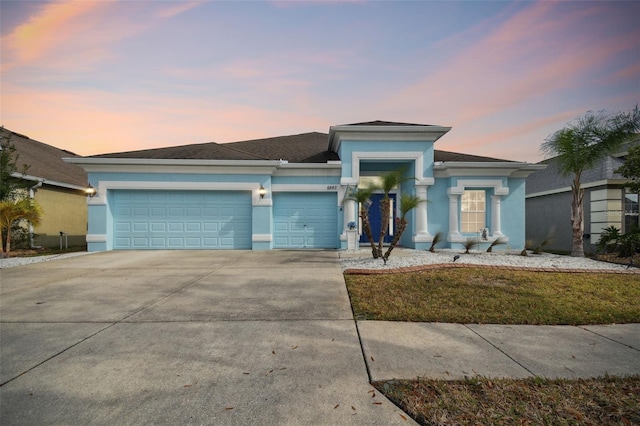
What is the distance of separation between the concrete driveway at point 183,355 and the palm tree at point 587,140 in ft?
34.8

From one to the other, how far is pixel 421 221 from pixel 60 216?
18.8 m

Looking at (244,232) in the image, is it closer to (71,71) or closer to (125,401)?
(71,71)

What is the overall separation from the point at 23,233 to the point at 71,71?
7.10m

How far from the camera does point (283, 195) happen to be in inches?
530

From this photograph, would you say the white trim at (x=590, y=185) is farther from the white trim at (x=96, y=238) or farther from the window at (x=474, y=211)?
the white trim at (x=96, y=238)

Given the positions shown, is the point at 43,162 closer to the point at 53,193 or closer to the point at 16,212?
the point at 53,193

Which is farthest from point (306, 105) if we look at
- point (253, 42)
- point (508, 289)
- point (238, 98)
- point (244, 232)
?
point (508, 289)

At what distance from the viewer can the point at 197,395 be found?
2.51m

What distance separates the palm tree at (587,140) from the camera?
10.3m

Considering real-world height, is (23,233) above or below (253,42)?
below

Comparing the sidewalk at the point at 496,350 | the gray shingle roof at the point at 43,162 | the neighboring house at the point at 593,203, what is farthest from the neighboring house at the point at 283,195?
the sidewalk at the point at 496,350

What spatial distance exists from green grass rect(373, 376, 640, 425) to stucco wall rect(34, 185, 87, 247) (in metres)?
17.7

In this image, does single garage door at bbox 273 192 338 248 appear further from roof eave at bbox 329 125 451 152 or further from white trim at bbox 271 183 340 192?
roof eave at bbox 329 125 451 152

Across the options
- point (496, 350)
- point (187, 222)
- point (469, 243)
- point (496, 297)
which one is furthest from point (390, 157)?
point (496, 350)
